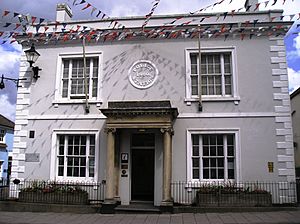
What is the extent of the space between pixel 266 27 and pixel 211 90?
352 cm

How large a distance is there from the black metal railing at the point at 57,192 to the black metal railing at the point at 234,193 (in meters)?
3.37

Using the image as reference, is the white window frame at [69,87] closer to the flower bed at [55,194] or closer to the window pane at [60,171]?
the window pane at [60,171]

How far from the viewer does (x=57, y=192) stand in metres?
13.4

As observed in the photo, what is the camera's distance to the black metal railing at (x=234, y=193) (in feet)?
40.6

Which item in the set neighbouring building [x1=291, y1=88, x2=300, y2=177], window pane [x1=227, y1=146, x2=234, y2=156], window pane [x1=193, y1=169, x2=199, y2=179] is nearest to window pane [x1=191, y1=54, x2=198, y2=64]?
window pane [x1=227, y1=146, x2=234, y2=156]

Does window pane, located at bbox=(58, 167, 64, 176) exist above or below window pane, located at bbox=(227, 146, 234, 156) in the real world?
below

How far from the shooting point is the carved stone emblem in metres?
14.4

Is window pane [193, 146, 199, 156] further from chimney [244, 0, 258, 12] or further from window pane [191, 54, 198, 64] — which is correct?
chimney [244, 0, 258, 12]

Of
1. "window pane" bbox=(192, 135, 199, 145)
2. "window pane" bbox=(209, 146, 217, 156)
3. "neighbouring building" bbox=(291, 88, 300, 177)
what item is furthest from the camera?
"neighbouring building" bbox=(291, 88, 300, 177)

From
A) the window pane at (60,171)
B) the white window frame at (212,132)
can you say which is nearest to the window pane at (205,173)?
the white window frame at (212,132)

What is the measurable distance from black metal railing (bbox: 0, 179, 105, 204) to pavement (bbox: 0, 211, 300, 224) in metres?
0.96

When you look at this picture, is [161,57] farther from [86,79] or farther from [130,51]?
[86,79]

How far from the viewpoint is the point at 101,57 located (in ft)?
48.9

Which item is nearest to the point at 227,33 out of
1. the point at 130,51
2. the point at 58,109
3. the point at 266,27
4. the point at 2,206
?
the point at 266,27
